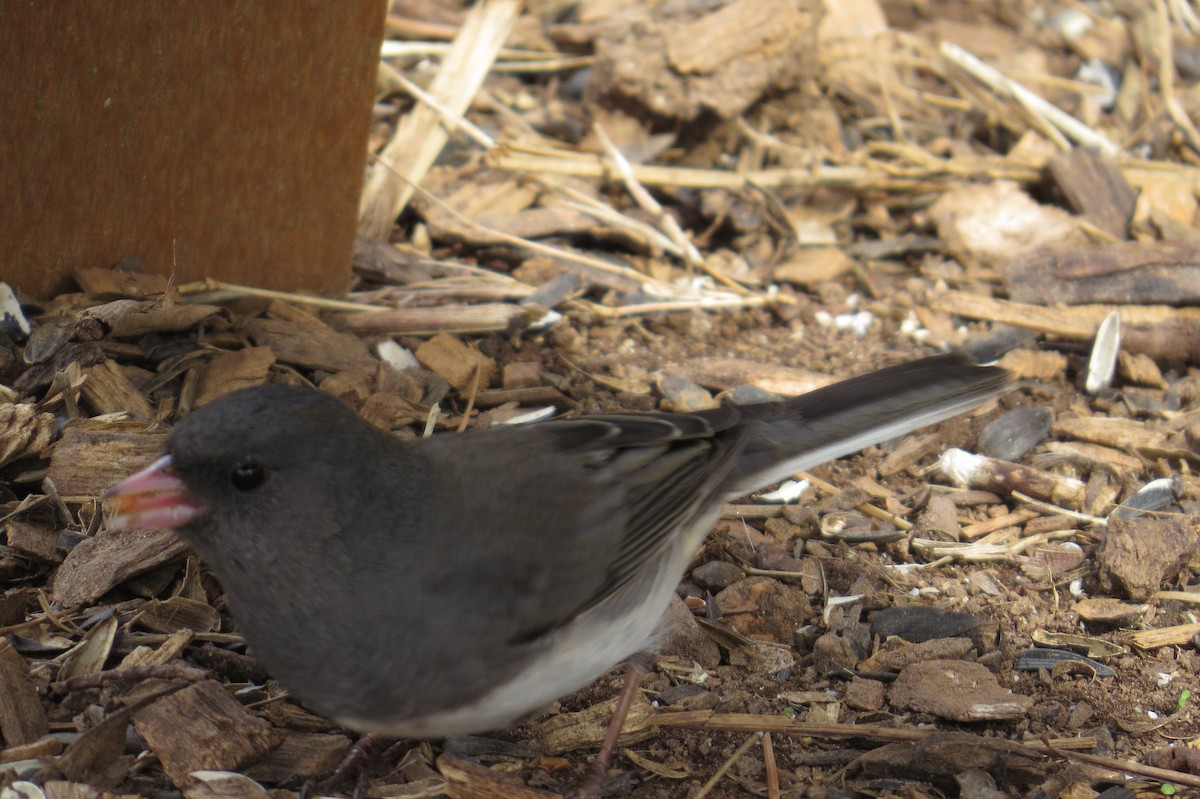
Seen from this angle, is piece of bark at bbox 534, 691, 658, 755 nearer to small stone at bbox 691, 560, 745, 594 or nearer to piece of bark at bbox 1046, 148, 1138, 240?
small stone at bbox 691, 560, 745, 594

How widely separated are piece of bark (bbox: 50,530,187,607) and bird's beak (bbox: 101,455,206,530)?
55 cm

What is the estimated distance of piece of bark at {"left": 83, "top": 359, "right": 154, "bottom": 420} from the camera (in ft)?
11.5

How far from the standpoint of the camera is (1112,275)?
4902 mm

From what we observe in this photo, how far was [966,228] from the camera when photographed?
5328mm

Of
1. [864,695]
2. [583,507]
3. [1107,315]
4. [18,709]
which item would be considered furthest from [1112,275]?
[18,709]

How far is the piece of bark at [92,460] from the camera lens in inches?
129

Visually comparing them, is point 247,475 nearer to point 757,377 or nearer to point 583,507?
point 583,507

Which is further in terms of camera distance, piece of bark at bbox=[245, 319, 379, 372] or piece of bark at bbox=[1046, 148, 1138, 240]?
piece of bark at bbox=[1046, 148, 1138, 240]

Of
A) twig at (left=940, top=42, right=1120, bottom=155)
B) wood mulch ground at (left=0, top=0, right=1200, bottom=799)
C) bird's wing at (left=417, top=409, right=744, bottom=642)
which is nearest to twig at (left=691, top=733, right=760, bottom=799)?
wood mulch ground at (left=0, top=0, right=1200, bottom=799)

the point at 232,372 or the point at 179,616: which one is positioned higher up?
the point at 232,372

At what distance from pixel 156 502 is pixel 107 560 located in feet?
2.07

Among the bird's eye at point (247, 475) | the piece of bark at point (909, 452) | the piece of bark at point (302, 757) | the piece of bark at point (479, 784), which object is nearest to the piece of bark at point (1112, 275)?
the piece of bark at point (909, 452)

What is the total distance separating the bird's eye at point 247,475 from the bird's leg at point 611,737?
1.04m

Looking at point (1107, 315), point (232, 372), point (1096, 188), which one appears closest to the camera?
point (232, 372)
